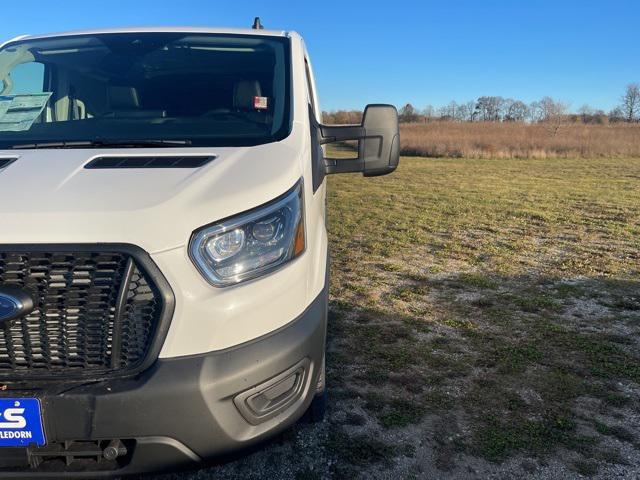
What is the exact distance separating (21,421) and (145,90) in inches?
73.1

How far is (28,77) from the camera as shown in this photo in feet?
10.2

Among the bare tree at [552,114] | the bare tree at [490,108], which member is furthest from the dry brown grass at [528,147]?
the bare tree at [490,108]

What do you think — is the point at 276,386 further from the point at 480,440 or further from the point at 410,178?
the point at 410,178

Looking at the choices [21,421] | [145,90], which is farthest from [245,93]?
[21,421]

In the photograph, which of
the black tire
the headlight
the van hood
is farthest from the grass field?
the van hood

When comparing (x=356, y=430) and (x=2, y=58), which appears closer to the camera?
(x=356, y=430)

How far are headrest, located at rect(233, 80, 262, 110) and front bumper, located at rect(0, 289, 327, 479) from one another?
1.41m

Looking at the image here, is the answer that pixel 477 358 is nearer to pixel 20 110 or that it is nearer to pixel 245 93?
pixel 245 93

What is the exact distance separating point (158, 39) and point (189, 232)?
188 centimetres

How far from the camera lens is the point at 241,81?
284 centimetres

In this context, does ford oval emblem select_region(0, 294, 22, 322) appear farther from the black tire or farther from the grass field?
the black tire

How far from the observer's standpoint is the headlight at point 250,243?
1.70 metres

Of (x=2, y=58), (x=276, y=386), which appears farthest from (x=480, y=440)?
(x=2, y=58)

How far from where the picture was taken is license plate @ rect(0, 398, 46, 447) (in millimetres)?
1592
